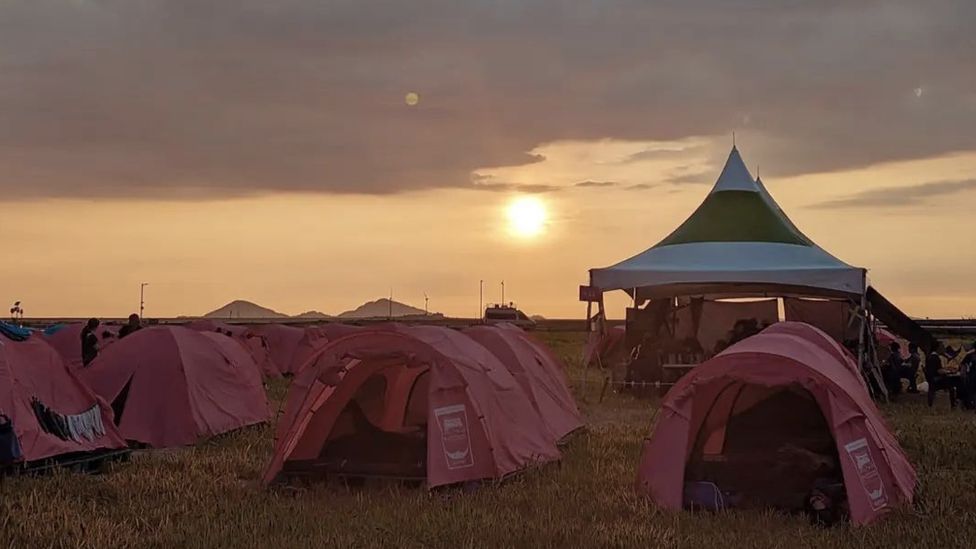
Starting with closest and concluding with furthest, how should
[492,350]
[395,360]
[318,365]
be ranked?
[318,365] < [395,360] < [492,350]

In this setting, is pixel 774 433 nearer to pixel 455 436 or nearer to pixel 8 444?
pixel 455 436

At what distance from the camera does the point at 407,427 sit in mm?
13312

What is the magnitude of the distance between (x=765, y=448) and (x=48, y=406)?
828cm

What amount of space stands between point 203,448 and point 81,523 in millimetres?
5208

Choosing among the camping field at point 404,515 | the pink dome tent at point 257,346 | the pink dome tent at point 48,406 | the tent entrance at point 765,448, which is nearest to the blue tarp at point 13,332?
the pink dome tent at point 48,406

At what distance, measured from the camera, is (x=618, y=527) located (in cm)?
869

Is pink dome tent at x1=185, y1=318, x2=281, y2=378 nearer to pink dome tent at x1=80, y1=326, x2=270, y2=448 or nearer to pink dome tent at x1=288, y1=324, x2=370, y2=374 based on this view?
pink dome tent at x1=288, y1=324, x2=370, y2=374

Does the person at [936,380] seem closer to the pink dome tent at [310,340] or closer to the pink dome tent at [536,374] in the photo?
the pink dome tent at [536,374]

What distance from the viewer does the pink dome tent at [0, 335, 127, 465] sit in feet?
37.0

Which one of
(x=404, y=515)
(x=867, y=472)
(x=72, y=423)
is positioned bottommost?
(x=404, y=515)

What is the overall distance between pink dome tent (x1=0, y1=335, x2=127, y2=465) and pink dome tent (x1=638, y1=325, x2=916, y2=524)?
22.0 feet

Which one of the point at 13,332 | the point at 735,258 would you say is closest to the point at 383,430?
the point at 13,332

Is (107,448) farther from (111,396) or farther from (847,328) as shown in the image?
(847,328)

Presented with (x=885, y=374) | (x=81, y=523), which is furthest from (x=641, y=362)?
(x=81, y=523)
